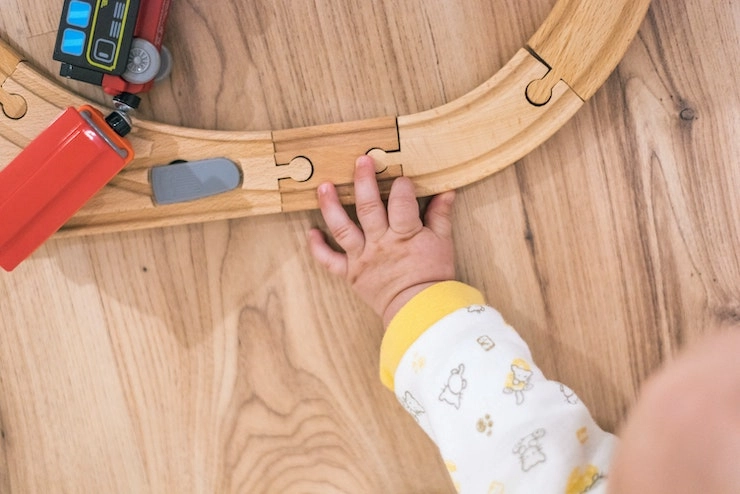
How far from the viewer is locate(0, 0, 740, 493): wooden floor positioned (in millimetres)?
543

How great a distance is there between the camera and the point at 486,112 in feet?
1.73

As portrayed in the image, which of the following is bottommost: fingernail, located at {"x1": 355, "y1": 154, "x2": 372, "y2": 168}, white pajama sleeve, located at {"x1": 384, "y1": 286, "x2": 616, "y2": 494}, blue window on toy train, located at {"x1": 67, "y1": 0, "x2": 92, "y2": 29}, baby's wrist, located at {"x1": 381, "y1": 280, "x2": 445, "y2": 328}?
white pajama sleeve, located at {"x1": 384, "y1": 286, "x2": 616, "y2": 494}

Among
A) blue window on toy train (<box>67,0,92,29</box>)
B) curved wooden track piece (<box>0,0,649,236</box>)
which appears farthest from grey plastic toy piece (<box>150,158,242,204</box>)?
blue window on toy train (<box>67,0,92,29</box>)

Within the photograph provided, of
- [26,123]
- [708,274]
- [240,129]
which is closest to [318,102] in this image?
[240,129]

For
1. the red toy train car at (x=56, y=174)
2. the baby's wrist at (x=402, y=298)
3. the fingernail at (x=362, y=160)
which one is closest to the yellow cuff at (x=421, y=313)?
the baby's wrist at (x=402, y=298)

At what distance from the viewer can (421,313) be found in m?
0.54

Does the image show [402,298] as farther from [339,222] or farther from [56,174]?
[56,174]

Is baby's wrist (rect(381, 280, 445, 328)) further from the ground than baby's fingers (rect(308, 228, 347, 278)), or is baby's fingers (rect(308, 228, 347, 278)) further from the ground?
baby's fingers (rect(308, 228, 347, 278))

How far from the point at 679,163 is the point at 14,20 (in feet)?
2.08

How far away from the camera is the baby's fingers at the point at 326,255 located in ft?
1.84

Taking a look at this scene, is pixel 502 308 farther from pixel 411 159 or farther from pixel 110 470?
pixel 110 470

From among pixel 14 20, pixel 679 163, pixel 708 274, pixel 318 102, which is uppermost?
pixel 14 20

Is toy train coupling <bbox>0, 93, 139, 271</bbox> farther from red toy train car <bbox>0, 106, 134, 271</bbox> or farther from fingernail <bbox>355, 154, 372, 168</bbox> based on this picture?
fingernail <bbox>355, 154, 372, 168</bbox>

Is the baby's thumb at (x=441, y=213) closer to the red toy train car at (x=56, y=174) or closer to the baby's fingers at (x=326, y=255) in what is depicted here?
the baby's fingers at (x=326, y=255)
